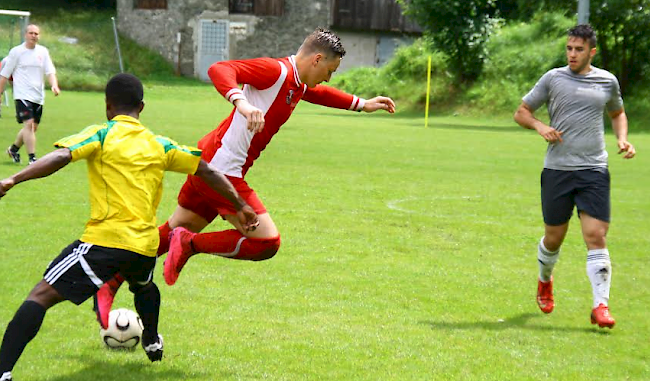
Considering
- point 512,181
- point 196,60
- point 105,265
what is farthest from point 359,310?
point 196,60

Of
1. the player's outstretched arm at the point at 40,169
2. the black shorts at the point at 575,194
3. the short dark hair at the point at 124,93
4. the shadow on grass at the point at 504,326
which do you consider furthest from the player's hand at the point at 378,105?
the player's outstretched arm at the point at 40,169

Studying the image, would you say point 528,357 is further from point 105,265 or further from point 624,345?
point 105,265

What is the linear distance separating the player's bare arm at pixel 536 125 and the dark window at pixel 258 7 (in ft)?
151

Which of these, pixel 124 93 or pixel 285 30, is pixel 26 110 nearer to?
pixel 124 93

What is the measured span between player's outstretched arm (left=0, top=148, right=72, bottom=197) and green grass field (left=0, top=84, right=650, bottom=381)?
1296mm

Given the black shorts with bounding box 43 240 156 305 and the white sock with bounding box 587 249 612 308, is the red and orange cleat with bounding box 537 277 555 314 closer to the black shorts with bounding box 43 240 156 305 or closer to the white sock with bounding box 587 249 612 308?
the white sock with bounding box 587 249 612 308

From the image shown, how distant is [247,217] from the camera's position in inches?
224

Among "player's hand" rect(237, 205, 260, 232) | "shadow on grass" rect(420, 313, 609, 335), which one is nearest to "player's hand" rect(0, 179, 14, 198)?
"player's hand" rect(237, 205, 260, 232)

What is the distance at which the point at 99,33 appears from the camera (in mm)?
50906

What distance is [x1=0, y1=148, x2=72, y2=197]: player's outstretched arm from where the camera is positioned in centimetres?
459

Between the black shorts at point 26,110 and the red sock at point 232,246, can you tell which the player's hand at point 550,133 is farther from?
the black shorts at point 26,110

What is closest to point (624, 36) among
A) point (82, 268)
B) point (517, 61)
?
point (517, 61)

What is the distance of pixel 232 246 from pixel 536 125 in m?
2.46

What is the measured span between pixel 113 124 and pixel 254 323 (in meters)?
2.16
